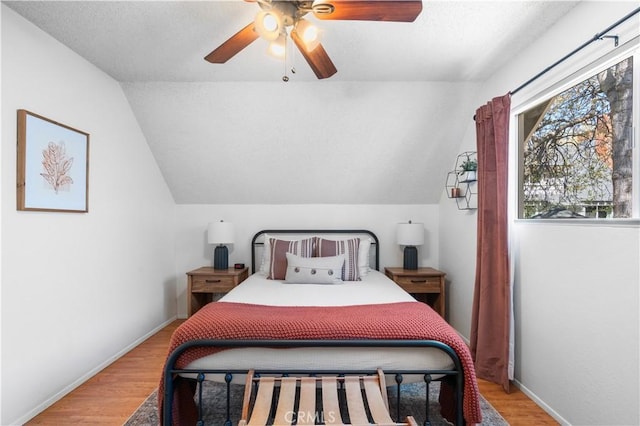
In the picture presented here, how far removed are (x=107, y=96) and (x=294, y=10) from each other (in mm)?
2067

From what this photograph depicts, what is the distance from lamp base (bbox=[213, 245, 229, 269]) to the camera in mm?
3586

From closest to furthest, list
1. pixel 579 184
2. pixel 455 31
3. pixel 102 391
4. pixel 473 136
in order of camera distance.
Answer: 1. pixel 579 184
2. pixel 455 31
3. pixel 102 391
4. pixel 473 136

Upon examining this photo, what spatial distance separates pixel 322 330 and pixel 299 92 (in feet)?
7.08

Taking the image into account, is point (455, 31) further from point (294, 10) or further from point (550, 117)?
point (294, 10)

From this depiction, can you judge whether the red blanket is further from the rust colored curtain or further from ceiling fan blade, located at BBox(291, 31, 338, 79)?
ceiling fan blade, located at BBox(291, 31, 338, 79)

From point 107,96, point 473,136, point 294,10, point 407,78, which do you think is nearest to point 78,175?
point 107,96

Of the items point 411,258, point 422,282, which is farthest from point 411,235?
point 422,282

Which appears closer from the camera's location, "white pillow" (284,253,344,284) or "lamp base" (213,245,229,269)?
"white pillow" (284,253,344,284)

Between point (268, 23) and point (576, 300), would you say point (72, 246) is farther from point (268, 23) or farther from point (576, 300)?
point (576, 300)

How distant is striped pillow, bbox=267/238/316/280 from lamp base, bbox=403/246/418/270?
1.04 m

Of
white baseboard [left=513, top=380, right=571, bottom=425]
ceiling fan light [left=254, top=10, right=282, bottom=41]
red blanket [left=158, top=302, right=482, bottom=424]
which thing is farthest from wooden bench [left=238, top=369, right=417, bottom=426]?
ceiling fan light [left=254, top=10, right=282, bottom=41]

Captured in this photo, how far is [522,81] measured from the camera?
238 cm

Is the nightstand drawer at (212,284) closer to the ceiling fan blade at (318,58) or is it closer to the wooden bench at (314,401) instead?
the wooden bench at (314,401)

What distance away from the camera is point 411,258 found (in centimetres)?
358
